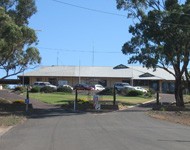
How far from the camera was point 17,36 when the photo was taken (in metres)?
34.6

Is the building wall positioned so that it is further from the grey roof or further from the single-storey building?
the grey roof

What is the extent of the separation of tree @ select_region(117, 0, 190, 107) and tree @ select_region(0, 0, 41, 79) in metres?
10.3

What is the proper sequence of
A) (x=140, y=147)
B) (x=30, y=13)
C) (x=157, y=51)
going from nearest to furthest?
(x=140, y=147), (x=30, y=13), (x=157, y=51)

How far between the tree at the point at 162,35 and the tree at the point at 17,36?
10.3 meters

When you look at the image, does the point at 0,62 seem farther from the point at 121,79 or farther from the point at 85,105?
the point at 121,79

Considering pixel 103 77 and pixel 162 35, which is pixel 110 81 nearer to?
pixel 103 77

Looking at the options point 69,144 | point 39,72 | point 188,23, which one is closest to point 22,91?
point 39,72

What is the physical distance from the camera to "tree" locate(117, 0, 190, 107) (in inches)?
1740

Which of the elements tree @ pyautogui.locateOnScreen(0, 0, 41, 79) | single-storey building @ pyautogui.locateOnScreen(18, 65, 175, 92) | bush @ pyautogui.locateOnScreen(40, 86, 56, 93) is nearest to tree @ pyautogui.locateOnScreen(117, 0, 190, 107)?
tree @ pyautogui.locateOnScreen(0, 0, 41, 79)

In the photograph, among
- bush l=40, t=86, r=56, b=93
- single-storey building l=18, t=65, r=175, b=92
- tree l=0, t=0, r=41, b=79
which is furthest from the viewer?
single-storey building l=18, t=65, r=175, b=92

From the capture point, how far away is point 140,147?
15.9 meters

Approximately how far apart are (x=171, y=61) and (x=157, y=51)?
2.29 meters

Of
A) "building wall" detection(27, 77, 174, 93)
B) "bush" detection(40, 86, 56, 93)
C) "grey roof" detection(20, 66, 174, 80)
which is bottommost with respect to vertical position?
"bush" detection(40, 86, 56, 93)

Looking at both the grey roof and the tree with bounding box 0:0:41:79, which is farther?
the grey roof
